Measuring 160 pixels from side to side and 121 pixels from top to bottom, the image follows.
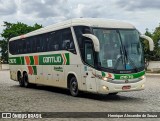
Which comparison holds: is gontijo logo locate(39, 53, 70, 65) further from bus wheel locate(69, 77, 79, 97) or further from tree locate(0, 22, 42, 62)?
tree locate(0, 22, 42, 62)

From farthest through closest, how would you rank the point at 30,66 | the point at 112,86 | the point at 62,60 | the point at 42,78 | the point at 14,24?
1. the point at 14,24
2. the point at 30,66
3. the point at 42,78
4. the point at 62,60
5. the point at 112,86

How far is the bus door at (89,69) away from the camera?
15852 millimetres

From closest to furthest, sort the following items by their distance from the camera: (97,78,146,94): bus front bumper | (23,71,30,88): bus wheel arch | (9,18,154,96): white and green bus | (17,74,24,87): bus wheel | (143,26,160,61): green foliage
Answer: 1. (97,78,146,94): bus front bumper
2. (9,18,154,96): white and green bus
3. (23,71,30,88): bus wheel arch
4. (17,74,24,87): bus wheel
5. (143,26,160,61): green foliage

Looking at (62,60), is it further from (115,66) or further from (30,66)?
(30,66)

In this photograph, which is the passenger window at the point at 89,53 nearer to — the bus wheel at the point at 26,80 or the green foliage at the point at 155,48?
the bus wheel at the point at 26,80

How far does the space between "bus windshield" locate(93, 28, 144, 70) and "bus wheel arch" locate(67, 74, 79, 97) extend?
8.12ft

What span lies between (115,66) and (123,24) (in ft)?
7.67

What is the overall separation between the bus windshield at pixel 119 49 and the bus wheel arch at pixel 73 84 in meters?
2.47

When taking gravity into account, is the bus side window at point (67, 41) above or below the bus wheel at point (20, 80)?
above

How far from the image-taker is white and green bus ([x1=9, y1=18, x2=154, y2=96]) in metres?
15.5

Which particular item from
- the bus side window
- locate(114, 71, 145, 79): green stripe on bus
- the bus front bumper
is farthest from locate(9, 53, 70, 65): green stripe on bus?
locate(114, 71, 145, 79): green stripe on bus

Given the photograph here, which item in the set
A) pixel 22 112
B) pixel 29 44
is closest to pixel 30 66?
pixel 29 44

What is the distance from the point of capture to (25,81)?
2531 centimetres

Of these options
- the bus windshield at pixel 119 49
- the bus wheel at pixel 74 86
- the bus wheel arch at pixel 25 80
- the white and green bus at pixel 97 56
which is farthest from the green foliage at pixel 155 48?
the bus windshield at pixel 119 49
